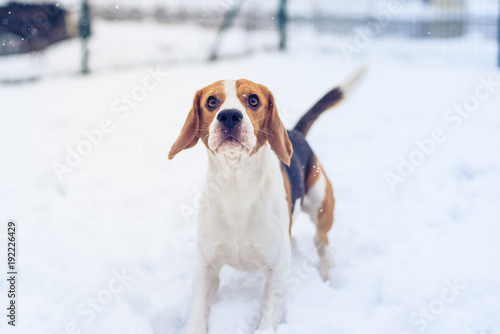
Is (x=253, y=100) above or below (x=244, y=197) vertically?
above

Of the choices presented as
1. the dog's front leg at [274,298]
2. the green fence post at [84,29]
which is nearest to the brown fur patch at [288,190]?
the dog's front leg at [274,298]

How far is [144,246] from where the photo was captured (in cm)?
333

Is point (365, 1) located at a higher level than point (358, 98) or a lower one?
higher

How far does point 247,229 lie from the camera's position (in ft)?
7.94

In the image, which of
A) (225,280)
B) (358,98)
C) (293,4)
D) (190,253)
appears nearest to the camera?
(225,280)

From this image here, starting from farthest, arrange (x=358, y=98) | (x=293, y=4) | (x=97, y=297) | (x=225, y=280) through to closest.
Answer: (x=293, y=4) < (x=358, y=98) < (x=225, y=280) < (x=97, y=297)

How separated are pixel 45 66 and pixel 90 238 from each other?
19.5 feet

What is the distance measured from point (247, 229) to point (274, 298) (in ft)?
1.29

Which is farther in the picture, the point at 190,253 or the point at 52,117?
the point at 52,117

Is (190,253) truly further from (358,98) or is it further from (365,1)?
(365,1)

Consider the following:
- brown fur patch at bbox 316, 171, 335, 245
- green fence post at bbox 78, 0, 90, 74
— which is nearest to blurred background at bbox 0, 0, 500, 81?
green fence post at bbox 78, 0, 90, 74

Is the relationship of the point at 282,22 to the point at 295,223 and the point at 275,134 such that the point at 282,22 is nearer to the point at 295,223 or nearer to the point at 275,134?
the point at 295,223

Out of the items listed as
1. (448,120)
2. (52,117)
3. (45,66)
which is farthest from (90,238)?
(45,66)

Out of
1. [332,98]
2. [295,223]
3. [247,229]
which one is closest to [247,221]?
[247,229]
